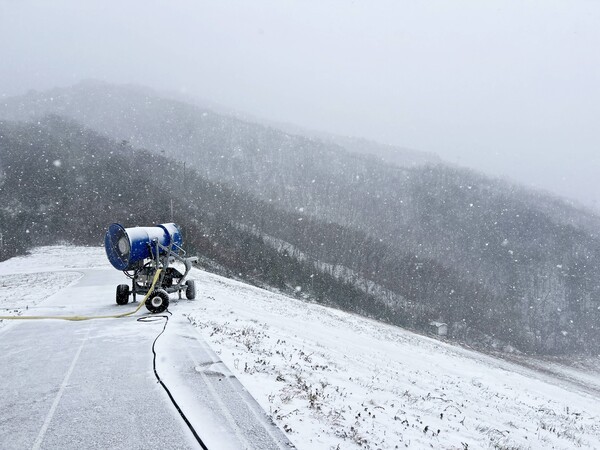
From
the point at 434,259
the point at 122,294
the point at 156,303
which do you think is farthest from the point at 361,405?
the point at 434,259

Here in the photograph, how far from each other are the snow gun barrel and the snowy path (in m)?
3.03

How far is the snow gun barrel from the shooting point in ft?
43.0

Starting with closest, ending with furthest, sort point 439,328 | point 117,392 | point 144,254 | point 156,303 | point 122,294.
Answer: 1. point 117,392
2. point 156,303
3. point 144,254
4. point 122,294
5. point 439,328

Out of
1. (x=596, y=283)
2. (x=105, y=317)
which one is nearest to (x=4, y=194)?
(x=105, y=317)

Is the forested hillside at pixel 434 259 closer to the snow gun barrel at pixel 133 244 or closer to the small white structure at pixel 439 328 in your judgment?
the small white structure at pixel 439 328

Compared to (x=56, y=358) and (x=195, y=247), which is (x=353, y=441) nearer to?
(x=56, y=358)

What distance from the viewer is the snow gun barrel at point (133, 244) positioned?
1310 cm

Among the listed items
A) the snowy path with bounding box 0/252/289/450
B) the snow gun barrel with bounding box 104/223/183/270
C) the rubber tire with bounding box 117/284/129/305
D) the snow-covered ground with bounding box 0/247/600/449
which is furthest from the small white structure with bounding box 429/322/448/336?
the snowy path with bounding box 0/252/289/450

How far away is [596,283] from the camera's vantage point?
482 feet

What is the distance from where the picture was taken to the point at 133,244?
13016 mm

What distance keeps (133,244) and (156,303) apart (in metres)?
2.16

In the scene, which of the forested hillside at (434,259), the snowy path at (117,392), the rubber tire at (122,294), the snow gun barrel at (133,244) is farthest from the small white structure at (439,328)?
the snowy path at (117,392)

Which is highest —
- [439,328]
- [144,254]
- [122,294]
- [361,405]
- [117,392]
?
[361,405]

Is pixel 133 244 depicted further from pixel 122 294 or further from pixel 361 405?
pixel 361 405
